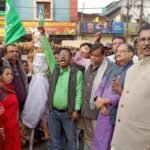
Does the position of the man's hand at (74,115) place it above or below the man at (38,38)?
below

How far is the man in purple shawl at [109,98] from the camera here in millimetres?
4638

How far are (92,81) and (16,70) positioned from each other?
3.65ft

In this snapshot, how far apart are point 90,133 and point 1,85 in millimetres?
1411

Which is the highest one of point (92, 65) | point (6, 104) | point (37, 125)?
point (92, 65)

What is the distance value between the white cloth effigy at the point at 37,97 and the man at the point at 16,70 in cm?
10

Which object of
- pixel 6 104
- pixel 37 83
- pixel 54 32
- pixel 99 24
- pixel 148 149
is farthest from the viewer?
pixel 99 24

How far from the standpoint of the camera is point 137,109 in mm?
3287

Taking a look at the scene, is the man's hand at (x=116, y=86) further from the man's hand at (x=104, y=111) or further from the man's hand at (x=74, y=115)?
the man's hand at (x=74, y=115)

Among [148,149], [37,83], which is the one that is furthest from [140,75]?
[37,83]

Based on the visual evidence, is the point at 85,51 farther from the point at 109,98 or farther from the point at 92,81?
the point at 109,98

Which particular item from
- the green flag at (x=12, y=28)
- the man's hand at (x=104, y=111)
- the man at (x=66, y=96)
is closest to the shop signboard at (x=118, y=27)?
the green flag at (x=12, y=28)

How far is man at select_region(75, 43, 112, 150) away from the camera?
546 centimetres

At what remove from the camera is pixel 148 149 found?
3266mm

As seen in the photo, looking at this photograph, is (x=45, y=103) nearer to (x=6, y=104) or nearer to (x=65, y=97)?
(x=65, y=97)
